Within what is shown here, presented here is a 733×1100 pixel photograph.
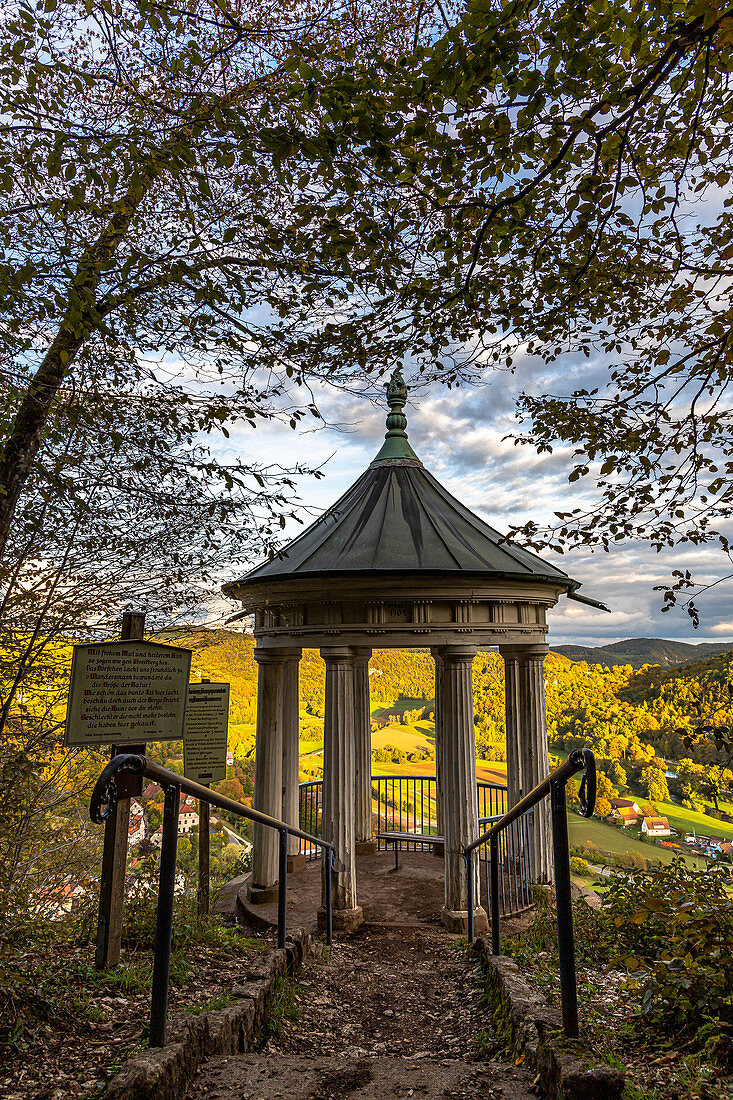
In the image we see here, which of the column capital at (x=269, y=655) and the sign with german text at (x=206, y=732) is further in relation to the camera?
the column capital at (x=269, y=655)

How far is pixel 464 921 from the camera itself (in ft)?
23.0

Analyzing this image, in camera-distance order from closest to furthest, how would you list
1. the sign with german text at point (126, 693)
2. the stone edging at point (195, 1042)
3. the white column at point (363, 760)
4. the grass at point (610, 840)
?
the stone edging at point (195, 1042), the sign with german text at point (126, 693), the white column at point (363, 760), the grass at point (610, 840)

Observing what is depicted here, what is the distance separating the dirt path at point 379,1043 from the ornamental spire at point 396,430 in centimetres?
686

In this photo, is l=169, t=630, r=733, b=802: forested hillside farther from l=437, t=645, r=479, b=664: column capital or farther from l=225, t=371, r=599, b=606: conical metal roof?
l=437, t=645, r=479, b=664: column capital

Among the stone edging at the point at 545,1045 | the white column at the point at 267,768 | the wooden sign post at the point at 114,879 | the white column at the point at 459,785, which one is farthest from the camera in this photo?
the white column at the point at 267,768

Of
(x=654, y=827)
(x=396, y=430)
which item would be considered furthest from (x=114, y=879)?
(x=654, y=827)

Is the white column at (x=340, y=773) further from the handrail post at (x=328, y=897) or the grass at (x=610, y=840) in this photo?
the grass at (x=610, y=840)

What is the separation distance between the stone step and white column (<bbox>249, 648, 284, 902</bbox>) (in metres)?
4.97

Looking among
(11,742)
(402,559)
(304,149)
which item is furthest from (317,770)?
(304,149)

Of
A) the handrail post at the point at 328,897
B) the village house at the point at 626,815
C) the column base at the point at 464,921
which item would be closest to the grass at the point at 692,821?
the village house at the point at 626,815

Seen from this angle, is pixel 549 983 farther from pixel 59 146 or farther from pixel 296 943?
pixel 59 146

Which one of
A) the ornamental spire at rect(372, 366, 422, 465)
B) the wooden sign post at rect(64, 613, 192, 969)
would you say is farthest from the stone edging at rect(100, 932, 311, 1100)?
the ornamental spire at rect(372, 366, 422, 465)

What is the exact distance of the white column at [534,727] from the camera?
27.2 ft

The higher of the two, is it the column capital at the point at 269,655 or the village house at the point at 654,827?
the column capital at the point at 269,655
